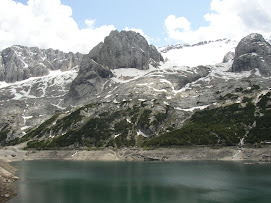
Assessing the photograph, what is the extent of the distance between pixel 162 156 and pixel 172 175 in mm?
42664

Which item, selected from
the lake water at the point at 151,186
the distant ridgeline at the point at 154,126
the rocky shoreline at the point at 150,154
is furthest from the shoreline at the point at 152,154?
the lake water at the point at 151,186

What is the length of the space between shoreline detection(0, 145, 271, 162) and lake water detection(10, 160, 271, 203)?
20.9 meters

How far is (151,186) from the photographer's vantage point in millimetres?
67750

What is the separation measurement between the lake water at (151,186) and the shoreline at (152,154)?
20.9 metres

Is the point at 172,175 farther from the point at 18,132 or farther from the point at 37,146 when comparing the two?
the point at 18,132

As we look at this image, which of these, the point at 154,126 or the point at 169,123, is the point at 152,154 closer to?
the point at 154,126

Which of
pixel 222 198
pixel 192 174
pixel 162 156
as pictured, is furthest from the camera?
pixel 162 156

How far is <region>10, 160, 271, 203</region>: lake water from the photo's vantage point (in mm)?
55844

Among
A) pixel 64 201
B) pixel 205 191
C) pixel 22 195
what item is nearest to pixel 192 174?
pixel 205 191

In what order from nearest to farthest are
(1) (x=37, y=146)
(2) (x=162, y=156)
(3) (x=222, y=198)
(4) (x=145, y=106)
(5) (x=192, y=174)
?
(3) (x=222, y=198)
(5) (x=192, y=174)
(2) (x=162, y=156)
(1) (x=37, y=146)
(4) (x=145, y=106)

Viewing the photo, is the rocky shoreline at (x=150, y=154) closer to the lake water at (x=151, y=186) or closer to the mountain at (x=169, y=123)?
the mountain at (x=169, y=123)

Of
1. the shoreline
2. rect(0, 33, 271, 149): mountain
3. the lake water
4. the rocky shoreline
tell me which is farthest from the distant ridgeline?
the lake water

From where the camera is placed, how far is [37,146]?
158m

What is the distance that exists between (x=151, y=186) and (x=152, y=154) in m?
58.6
